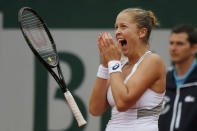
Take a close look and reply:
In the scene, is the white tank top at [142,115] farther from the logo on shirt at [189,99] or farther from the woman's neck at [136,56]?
the logo on shirt at [189,99]

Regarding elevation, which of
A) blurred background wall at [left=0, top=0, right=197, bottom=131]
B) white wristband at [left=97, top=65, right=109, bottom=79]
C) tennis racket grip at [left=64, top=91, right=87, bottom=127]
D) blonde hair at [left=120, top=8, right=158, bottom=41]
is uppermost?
blonde hair at [left=120, top=8, right=158, bottom=41]

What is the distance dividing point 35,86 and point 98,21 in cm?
94

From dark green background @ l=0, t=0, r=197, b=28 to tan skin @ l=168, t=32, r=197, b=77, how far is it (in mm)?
766

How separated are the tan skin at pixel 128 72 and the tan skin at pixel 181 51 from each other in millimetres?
1458

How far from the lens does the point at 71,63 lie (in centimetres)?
532

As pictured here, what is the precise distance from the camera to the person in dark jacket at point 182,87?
13.0ft

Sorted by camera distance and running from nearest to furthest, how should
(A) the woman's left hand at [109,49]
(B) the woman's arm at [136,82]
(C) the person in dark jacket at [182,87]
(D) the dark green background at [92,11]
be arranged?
(B) the woman's arm at [136,82] < (A) the woman's left hand at [109,49] < (C) the person in dark jacket at [182,87] < (D) the dark green background at [92,11]

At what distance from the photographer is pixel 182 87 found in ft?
13.7

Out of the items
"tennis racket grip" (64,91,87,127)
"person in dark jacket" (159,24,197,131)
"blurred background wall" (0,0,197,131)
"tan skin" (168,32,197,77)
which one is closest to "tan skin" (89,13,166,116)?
"tennis racket grip" (64,91,87,127)

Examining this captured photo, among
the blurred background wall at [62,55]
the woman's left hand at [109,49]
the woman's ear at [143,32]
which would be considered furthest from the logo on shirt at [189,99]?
the woman's left hand at [109,49]

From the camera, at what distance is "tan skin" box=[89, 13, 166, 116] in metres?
2.67

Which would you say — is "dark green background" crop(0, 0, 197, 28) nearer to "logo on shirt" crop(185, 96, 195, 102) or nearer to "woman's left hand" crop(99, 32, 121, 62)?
"logo on shirt" crop(185, 96, 195, 102)

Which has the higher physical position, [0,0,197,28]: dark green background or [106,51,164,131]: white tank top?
[106,51,164,131]: white tank top

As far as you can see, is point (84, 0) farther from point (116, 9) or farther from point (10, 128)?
point (10, 128)
